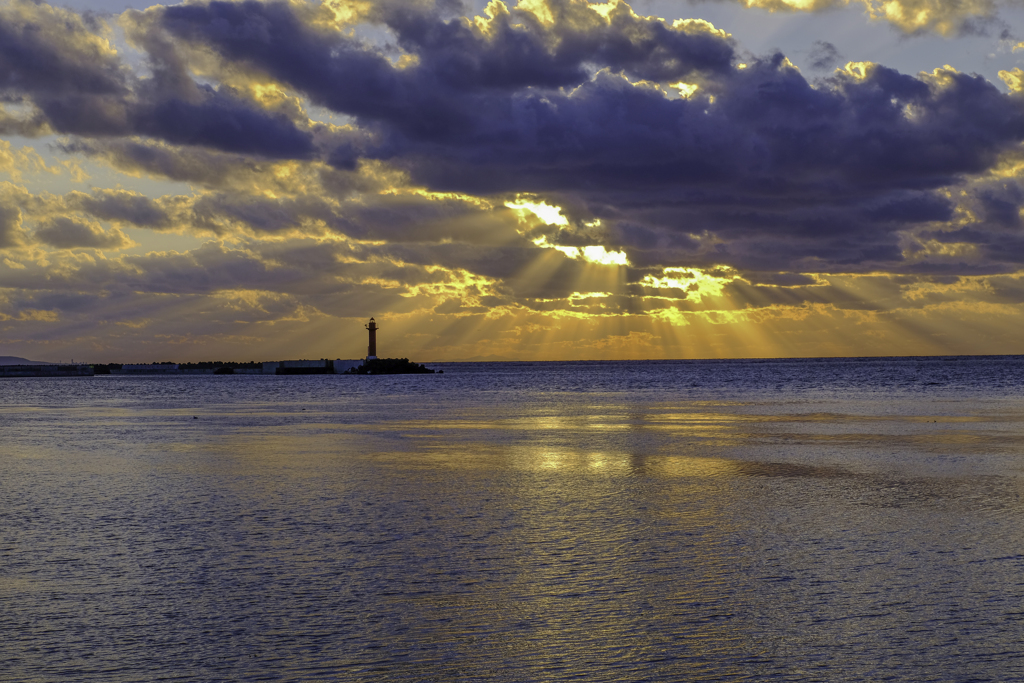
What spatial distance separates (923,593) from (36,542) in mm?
12804

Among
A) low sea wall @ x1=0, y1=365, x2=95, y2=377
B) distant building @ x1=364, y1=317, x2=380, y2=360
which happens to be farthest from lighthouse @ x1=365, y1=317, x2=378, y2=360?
low sea wall @ x1=0, y1=365, x2=95, y2=377

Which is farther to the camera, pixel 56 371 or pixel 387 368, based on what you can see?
pixel 56 371

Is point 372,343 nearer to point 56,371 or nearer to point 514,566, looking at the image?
point 56,371

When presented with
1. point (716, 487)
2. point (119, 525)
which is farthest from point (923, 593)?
point (119, 525)

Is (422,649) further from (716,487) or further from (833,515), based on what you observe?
(716,487)

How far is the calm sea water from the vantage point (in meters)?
8.79

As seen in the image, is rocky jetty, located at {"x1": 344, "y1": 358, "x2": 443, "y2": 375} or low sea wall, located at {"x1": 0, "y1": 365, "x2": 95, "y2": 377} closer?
rocky jetty, located at {"x1": 344, "y1": 358, "x2": 443, "y2": 375}

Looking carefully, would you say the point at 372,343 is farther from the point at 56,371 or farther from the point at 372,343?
the point at 56,371

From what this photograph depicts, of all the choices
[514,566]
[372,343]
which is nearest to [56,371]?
[372,343]

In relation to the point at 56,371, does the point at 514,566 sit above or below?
below

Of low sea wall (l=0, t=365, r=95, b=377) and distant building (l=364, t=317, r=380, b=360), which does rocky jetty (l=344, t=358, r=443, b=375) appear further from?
low sea wall (l=0, t=365, r=95, b=377)

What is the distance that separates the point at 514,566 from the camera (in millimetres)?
12555

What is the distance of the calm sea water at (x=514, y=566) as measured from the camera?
8.79m

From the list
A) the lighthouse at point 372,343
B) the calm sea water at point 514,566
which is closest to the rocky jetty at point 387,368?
the lighthouse at point 372,343
